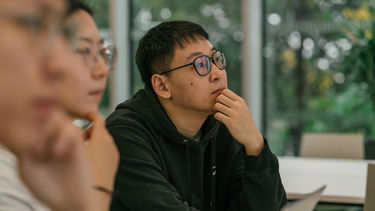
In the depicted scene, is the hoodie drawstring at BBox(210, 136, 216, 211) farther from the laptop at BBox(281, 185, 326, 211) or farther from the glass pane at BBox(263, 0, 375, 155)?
the glass pane at BBox(263, 0, 375, 155)

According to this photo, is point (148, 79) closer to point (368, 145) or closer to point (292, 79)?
point (368, 145)

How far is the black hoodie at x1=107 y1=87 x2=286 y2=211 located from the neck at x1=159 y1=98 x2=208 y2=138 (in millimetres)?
42

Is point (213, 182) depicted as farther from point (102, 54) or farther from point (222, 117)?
point (102, 54)

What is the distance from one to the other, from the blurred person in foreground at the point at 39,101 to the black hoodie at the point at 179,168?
0.90 meters

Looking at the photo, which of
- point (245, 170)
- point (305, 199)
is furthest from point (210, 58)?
point (305, 199)

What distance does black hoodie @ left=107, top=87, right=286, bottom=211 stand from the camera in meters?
1.41

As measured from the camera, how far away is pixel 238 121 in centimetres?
158

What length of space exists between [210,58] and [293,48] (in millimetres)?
3241

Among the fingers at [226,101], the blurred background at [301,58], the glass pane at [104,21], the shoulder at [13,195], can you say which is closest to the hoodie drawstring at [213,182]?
the fingers at [226,101]

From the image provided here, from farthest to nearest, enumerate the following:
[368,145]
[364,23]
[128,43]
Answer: [128,43], [364,23], [368,145]

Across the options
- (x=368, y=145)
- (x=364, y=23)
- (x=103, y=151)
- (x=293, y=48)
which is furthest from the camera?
(x=293, y=48)

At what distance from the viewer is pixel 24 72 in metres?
0.42

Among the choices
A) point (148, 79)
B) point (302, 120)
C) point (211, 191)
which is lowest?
point (302, 120)

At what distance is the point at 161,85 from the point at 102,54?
0.85m
